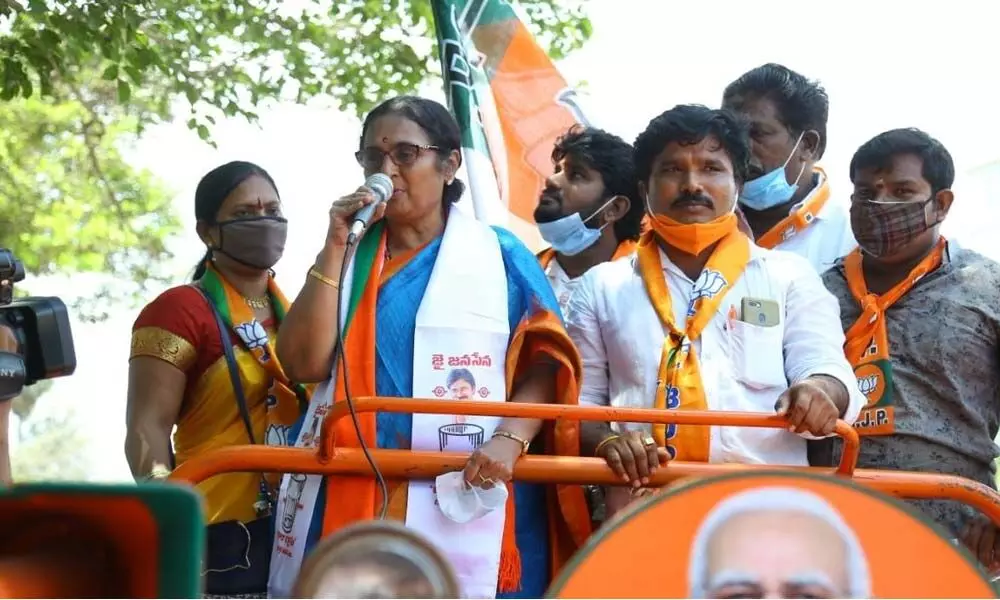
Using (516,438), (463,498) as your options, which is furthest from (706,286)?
(463,498)

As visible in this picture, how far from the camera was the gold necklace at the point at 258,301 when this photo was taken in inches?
158

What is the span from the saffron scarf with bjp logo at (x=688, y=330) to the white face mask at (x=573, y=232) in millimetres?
929

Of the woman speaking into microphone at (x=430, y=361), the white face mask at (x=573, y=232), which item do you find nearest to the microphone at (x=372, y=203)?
the woman speaking into microphone at (x=430, y=361)

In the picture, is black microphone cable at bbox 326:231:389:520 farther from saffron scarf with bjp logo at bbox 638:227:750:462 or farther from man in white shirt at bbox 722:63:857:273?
man in white shirt at bbox 722:63:857:273

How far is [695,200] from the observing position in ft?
11.4

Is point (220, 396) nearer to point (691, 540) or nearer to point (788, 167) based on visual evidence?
point (788, 167)

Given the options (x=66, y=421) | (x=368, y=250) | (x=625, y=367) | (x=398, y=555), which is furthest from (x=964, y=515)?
(x=66, y=421)

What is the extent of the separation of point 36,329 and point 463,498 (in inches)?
40.4

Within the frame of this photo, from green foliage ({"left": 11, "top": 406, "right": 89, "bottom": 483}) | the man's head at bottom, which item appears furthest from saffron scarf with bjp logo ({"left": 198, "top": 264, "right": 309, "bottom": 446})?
green foliage ({"left": 11, "top": 406, "right": 89, "bottom": 483})

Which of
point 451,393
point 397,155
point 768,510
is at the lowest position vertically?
point 451,393

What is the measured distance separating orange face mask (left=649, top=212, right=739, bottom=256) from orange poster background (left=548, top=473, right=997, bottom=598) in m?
2.04

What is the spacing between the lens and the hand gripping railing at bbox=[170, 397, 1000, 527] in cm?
276

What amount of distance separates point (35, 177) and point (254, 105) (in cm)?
524

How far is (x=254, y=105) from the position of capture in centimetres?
827
